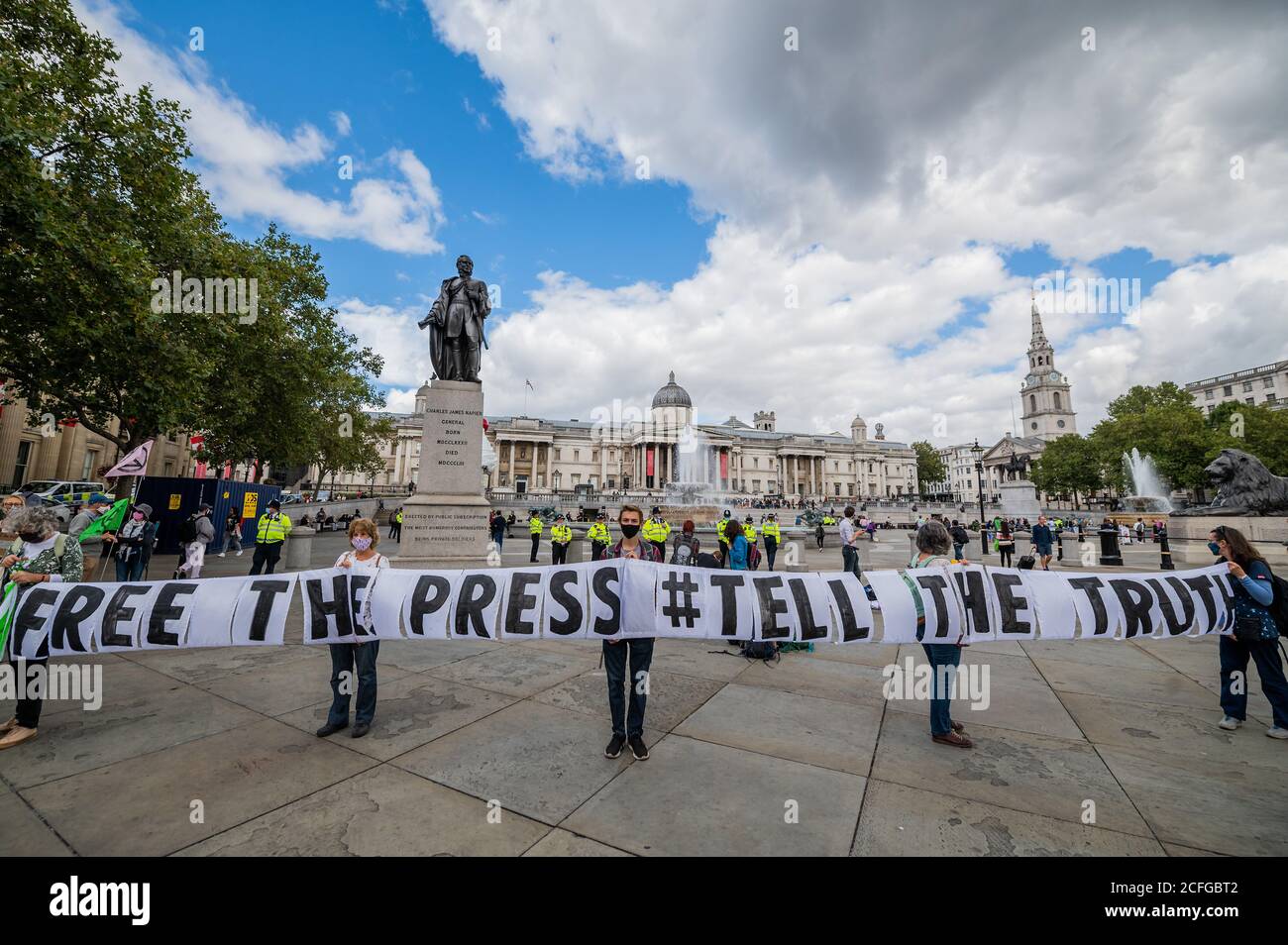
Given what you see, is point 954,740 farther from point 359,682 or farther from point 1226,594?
point 359,682

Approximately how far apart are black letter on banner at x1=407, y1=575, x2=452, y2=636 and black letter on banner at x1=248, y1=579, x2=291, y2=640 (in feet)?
4.26

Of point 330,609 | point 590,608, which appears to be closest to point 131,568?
point 330,609

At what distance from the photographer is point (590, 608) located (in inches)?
187

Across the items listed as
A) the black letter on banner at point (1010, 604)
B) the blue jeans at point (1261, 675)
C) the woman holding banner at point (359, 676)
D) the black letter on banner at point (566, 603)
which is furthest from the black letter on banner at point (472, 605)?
the blue jeans at point (1261, 675)

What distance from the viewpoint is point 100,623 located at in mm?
4758

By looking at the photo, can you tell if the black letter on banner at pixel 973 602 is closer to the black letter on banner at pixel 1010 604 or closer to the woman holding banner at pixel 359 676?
the black letter on banner at pixel 1010 604

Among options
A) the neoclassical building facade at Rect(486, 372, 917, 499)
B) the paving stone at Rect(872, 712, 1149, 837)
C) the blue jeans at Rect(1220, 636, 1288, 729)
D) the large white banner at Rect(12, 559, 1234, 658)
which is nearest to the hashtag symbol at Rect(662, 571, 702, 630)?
the large white banner at Rect(12, 559, 1234, 658)

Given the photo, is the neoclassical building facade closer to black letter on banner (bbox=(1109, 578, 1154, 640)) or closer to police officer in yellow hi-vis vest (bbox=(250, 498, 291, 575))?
police officer in yellow hi-vis vest (bbox=(250, 498, 291, 575))

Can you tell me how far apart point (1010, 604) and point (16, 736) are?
8.94 metres

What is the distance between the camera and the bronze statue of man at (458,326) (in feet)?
47.5
